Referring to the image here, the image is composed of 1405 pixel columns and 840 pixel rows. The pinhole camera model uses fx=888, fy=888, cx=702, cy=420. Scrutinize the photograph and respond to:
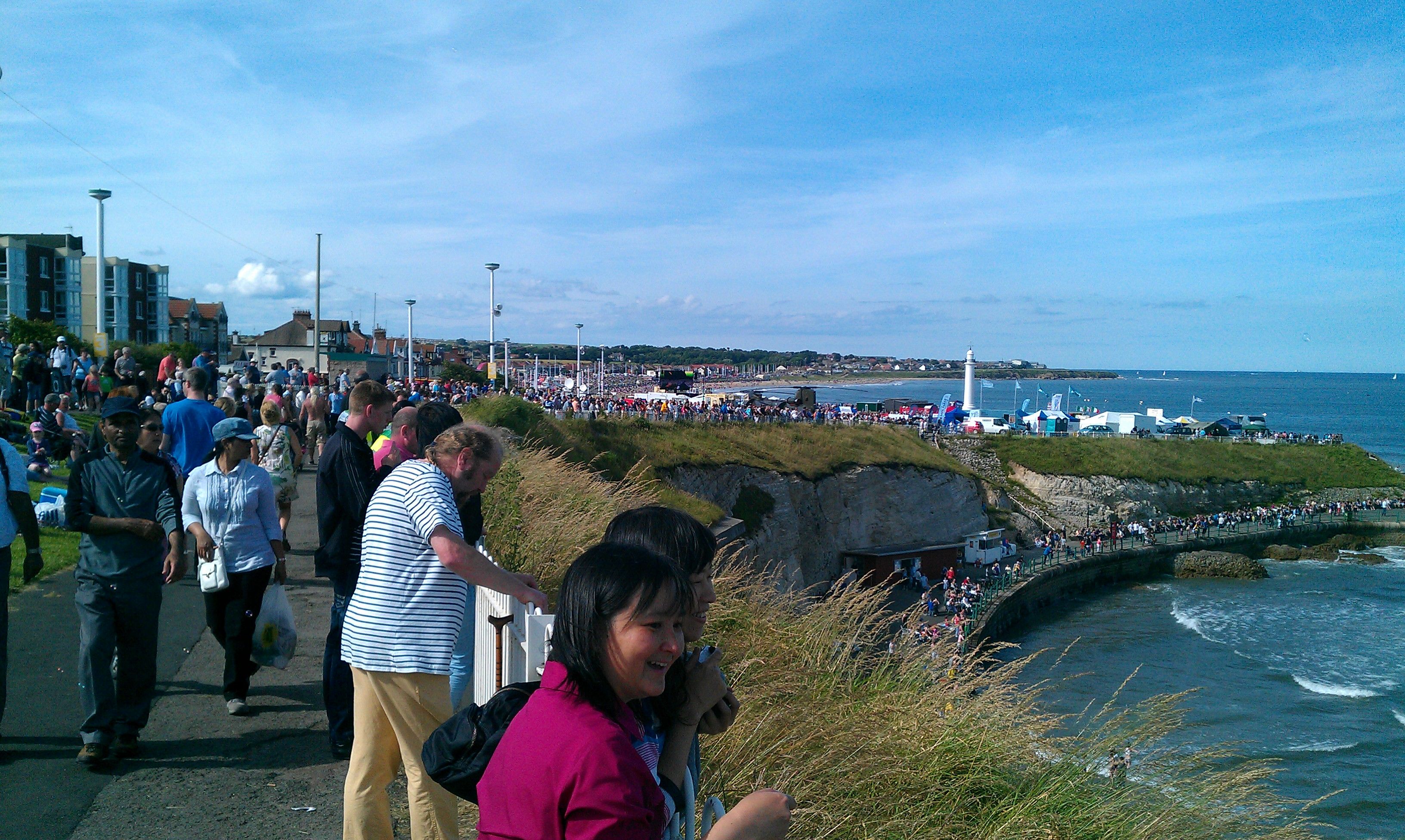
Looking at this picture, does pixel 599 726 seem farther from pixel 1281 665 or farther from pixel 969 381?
pixel 969 381

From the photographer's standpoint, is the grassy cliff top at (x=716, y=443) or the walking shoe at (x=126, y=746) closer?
the walking shoe at (x=126, y=746)

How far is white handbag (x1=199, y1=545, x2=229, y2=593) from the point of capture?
207 inches

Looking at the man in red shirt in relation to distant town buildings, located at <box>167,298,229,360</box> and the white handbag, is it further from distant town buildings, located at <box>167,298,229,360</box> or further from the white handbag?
distant town buildings, located at <box>167,298,229,360</box>

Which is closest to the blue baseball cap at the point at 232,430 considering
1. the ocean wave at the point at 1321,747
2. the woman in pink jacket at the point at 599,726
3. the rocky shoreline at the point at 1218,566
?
the woman in pink jacket at the point at 599,726

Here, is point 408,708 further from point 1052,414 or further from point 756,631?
point 1052,414

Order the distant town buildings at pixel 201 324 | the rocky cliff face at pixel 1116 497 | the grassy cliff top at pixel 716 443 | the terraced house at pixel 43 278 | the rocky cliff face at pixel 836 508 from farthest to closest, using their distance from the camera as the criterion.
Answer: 1. the distant town buildings at pixel 201 324
2. the rocky cliff face at pixel 1116 497
3. the terraced house at pixel 43 278
4. the rocky cliff face at pixel 836 508
5. the grassy cliff top at pixel 716 443

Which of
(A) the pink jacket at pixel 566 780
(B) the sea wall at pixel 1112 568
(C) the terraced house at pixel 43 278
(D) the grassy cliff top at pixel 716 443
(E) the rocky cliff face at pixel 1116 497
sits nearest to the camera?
(A) the pink jacket at pixel 566 780

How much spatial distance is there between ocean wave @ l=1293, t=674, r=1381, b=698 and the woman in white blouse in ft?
103

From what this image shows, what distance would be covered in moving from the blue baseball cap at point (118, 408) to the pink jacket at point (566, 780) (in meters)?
4.22

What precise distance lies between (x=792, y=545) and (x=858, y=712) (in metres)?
30.0

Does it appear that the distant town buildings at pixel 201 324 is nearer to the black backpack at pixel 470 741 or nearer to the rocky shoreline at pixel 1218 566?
the rocky shoreline at pixel 1218 566

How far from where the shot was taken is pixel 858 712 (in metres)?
4.45

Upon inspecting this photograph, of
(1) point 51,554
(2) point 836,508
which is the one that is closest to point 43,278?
(2) point 836,508

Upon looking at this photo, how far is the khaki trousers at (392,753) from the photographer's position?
10.7ft
